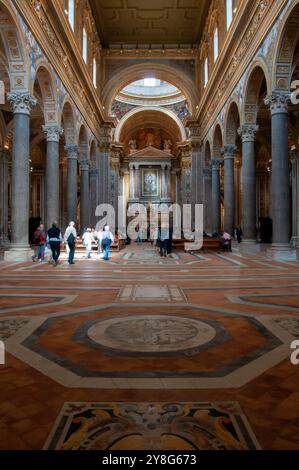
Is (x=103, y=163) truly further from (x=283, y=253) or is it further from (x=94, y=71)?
(x=283, y=253)

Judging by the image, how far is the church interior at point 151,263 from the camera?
2248mm

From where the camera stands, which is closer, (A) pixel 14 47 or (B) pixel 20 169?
(A) pixel 14 47

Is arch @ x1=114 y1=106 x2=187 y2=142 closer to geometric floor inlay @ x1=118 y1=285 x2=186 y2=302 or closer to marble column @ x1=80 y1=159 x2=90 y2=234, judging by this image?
marble column @ x1=80 y1=159 x2=90 y2=234

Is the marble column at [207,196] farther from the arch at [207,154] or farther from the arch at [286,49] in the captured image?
the arch at [286,49]

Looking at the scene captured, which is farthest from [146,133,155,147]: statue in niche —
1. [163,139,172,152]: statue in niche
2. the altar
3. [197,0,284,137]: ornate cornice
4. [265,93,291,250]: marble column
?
[265,93,291,250]: marble column

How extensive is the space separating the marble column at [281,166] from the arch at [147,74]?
61.5 ft

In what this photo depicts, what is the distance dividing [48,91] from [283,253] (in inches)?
490

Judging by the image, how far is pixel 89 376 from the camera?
2.80 metres

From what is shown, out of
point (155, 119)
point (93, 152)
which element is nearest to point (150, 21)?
point (93, 152)

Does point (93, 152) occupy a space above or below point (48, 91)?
below

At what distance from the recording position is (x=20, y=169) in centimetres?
1286

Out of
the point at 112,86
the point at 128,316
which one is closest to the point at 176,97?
the point at 112,86
